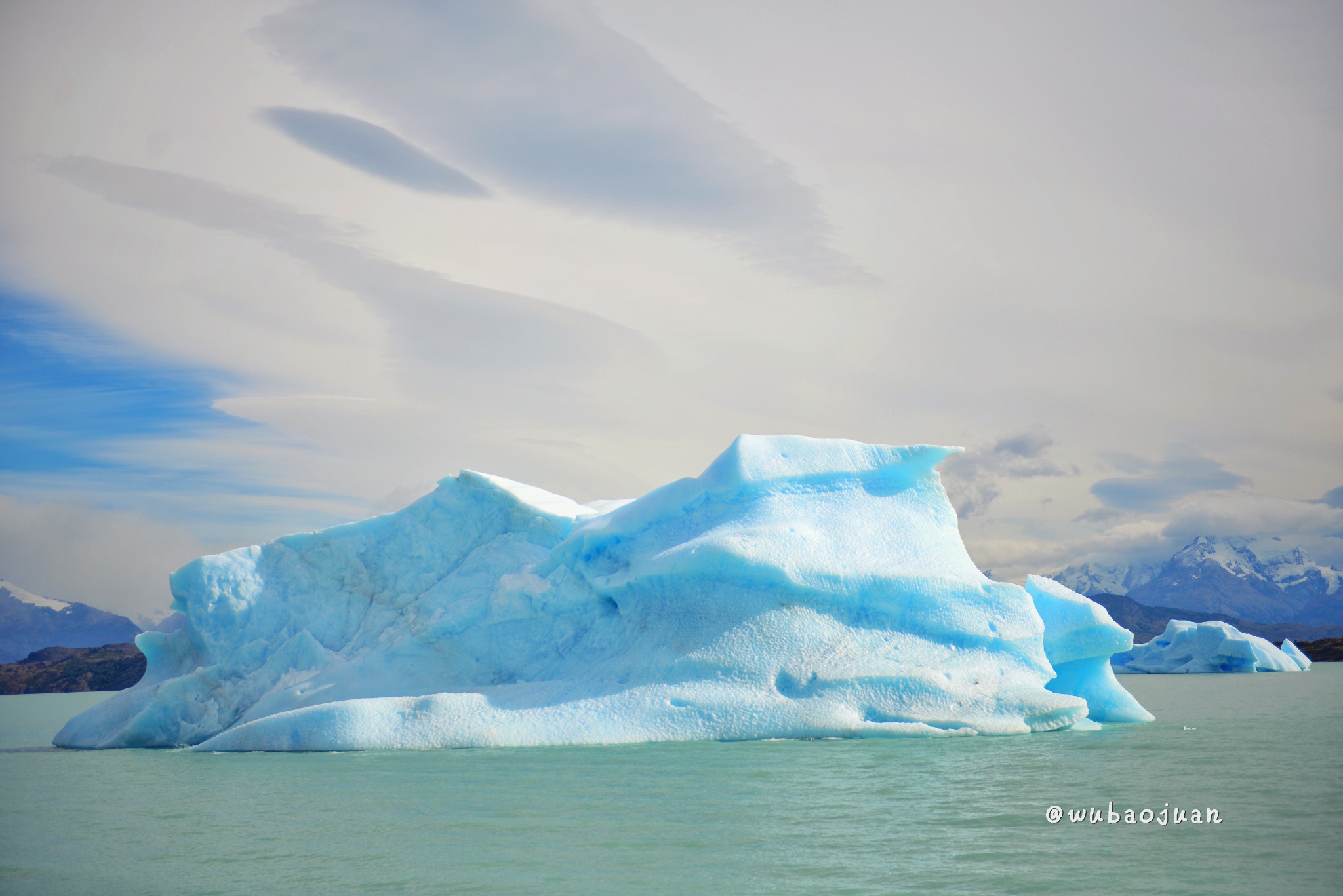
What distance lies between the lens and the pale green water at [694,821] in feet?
14.9

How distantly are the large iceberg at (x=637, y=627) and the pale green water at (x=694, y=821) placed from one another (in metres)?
0.49

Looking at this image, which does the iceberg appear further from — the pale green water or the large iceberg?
the pale green water

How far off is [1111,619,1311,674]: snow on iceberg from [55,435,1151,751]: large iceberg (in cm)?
2656

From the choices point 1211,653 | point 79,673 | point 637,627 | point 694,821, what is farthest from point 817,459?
point 79,673

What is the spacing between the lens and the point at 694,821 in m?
5.74

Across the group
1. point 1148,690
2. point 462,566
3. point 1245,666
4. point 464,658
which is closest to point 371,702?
point 464,658

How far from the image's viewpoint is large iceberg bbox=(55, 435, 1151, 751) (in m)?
9.62

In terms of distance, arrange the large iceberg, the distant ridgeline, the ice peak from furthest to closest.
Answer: the distant ridgeline, the ice peak, the large iceberg

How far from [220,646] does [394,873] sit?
8588 mm

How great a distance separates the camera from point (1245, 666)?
35.2 meters

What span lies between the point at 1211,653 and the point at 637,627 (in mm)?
32328

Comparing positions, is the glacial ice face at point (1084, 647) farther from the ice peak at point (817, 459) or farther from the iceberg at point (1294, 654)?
the iceberg at point (1294, 654)

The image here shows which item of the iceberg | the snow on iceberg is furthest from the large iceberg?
the iceberg

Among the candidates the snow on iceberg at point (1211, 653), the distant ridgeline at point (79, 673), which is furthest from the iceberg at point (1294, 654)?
the distant ridgeline at point (79, 673)
